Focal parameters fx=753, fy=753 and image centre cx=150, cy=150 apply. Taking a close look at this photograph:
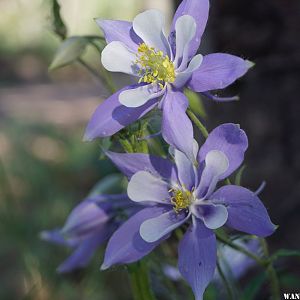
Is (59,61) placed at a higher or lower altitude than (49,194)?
higher

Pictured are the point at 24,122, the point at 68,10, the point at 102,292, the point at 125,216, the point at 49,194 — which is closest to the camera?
the point at 125,216

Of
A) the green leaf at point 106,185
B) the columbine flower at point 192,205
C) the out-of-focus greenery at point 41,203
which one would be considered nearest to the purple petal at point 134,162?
the columbine flower at point 192,205

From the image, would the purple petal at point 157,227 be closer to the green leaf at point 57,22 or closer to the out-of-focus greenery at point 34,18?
the green leaf at point 57,22

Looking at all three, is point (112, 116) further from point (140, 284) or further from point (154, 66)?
point (140, 284)

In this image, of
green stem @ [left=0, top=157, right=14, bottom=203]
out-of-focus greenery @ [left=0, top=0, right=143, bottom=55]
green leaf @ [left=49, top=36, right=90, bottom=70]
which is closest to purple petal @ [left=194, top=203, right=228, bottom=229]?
green leaf @ [left=49, top=36, right=90, bottom=70]

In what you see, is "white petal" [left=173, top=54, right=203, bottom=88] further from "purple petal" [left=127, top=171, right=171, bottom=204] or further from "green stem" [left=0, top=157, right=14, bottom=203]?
"green stem" [left=0, top=157, right=14, bottom=203]

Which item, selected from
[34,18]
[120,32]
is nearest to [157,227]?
[120,32]

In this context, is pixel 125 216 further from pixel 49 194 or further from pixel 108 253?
pixel 49 194

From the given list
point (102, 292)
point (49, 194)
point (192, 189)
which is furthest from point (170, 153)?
point (49, 194)
